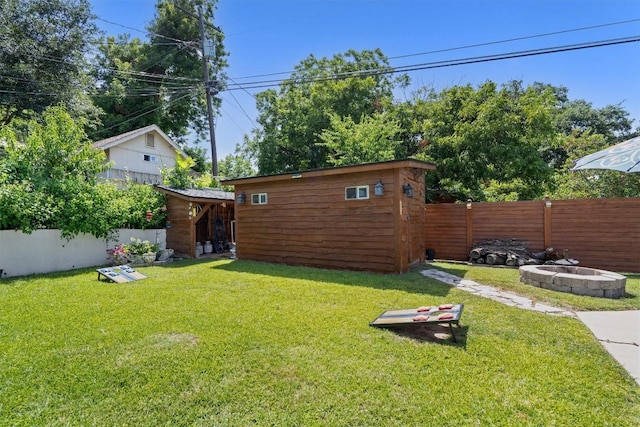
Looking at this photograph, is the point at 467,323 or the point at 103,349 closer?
the point at 103,349

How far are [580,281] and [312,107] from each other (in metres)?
14.7

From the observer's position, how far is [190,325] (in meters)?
4.00

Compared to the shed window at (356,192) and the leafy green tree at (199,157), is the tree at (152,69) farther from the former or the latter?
the shed window at (356,192)

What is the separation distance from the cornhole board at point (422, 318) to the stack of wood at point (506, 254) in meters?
5.79

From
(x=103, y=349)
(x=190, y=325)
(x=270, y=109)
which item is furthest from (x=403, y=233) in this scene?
(x=270, y=109)

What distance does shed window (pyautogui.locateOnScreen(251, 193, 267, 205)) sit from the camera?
374 inches

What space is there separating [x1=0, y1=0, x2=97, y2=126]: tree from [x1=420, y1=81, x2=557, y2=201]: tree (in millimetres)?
15640

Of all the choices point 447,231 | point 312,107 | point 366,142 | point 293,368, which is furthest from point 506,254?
point 312,107

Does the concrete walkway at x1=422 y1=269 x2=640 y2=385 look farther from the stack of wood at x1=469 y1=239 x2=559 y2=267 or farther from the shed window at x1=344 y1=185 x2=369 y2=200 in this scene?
the stack of wood at x1=469 y1=239 x2=559 y2=267

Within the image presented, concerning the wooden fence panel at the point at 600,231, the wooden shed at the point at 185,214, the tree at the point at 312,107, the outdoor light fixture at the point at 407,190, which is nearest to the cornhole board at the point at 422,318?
the outdoor light fixture at the point at 407,190

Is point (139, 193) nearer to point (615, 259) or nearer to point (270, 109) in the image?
point (270, 109)

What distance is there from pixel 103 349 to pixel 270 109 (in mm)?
17995

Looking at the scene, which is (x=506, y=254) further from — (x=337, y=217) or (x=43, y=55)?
(x=43, y=55)

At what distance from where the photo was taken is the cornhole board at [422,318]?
345 centimetres
